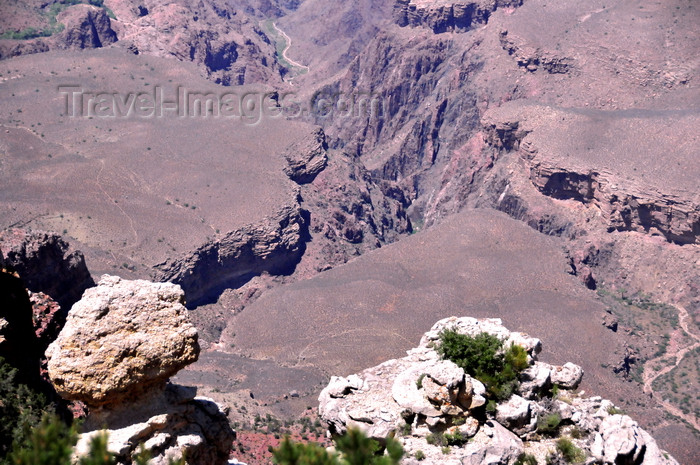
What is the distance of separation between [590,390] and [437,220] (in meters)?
49.6

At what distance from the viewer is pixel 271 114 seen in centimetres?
10450

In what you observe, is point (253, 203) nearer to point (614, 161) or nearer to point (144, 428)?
point (614, 161)

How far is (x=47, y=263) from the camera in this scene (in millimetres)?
43438

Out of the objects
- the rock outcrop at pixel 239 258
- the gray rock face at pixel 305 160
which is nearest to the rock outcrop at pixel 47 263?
the rock outcrop at pixel 239 258

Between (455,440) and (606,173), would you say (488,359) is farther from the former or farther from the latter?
(606,173)

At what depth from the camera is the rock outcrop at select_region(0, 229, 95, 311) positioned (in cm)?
4203

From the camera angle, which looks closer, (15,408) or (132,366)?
(132,366)

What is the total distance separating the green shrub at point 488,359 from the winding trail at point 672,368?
33390 mm

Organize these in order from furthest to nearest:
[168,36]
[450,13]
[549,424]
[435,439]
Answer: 1. [168,36]
2. [450,13]
3. [549,424]
4. [435,439]

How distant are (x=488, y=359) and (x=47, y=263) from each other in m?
29.5

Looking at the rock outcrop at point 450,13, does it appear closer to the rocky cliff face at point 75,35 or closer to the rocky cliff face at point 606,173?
the rocky cliff face at point 606,173

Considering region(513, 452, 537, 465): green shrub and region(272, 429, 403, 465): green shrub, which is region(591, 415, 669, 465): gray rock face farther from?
region(272, 429, 403, 465): green shrub

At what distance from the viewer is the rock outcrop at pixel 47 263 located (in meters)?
42.0

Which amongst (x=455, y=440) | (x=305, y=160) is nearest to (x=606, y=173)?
(x=305, y=160)
